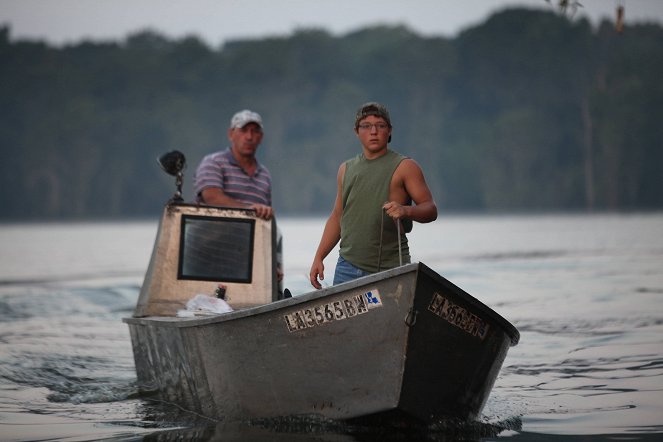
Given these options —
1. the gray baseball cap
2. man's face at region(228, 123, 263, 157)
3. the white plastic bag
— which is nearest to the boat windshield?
the white plastic bag

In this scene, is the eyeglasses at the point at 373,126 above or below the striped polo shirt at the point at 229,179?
above

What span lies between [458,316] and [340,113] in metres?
91.6

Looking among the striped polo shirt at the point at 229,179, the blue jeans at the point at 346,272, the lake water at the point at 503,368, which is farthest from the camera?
the striped polo shirt at the point at 229,179

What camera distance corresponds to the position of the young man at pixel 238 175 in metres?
9.51

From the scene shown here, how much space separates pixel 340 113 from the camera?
322ft

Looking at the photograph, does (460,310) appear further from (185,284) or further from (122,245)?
(122,245)

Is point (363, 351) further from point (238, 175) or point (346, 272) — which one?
point (238, 175)

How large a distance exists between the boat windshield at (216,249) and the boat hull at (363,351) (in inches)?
58.2

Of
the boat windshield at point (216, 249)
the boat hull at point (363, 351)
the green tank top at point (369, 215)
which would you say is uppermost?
the green tank top at point (369, 215)

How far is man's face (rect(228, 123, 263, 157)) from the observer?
9.51 m

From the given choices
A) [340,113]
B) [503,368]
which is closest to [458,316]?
[503,368]

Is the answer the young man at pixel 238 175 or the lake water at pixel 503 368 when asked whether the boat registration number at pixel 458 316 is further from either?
the young man at pixel 238 175

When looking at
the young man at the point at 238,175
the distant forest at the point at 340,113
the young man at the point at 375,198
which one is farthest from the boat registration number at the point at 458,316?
the distant forest at the point at 340,113

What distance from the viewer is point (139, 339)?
368 inches
